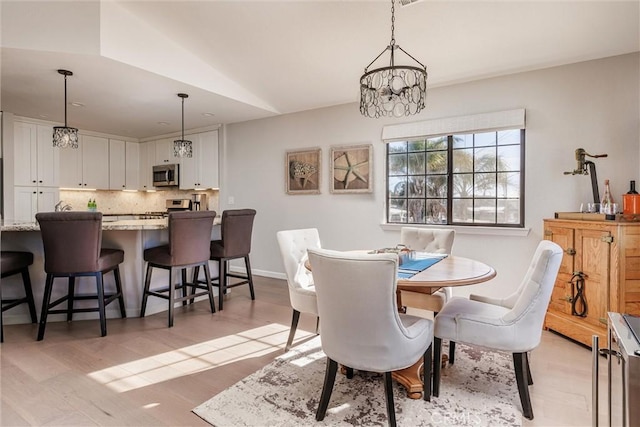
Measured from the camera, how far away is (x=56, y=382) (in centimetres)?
210

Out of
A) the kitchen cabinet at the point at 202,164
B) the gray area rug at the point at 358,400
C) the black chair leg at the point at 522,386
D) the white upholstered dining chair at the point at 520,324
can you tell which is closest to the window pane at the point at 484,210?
the gray area rug at the point at 358,400

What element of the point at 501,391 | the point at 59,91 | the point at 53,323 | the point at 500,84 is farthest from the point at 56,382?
the point at 500,84

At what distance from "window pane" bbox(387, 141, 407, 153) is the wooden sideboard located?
1677 millimetres

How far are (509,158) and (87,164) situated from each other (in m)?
6.47

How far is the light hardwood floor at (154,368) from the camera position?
1797 millimetres

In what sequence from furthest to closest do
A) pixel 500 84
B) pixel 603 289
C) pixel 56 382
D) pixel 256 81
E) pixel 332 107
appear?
pixel 332 107 → pixel 256 81 → pixel 500 84 → pixel 603 289 → pixel 56 382

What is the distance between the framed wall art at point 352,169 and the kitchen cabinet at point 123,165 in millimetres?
4327

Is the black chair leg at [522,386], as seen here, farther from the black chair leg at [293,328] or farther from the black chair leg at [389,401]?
the black chair leg at [293,328]

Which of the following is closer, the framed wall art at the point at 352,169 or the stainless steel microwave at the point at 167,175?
the framed wall art at the point at 352,169

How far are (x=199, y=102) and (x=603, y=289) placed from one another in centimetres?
446

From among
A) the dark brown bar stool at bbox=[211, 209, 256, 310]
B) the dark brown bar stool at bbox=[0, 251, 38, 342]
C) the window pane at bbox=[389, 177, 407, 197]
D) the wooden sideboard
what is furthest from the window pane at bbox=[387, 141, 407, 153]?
the dark brown bar stool at bbox=[0, 251, 38, 342]

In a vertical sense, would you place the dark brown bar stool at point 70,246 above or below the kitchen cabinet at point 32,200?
below

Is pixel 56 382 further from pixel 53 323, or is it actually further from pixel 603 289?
pixel 603 289

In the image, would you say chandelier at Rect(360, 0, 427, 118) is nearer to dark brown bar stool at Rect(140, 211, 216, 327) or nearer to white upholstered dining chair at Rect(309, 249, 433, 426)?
white upholstered dining chair at Rect(309, 249, 433, 426)
